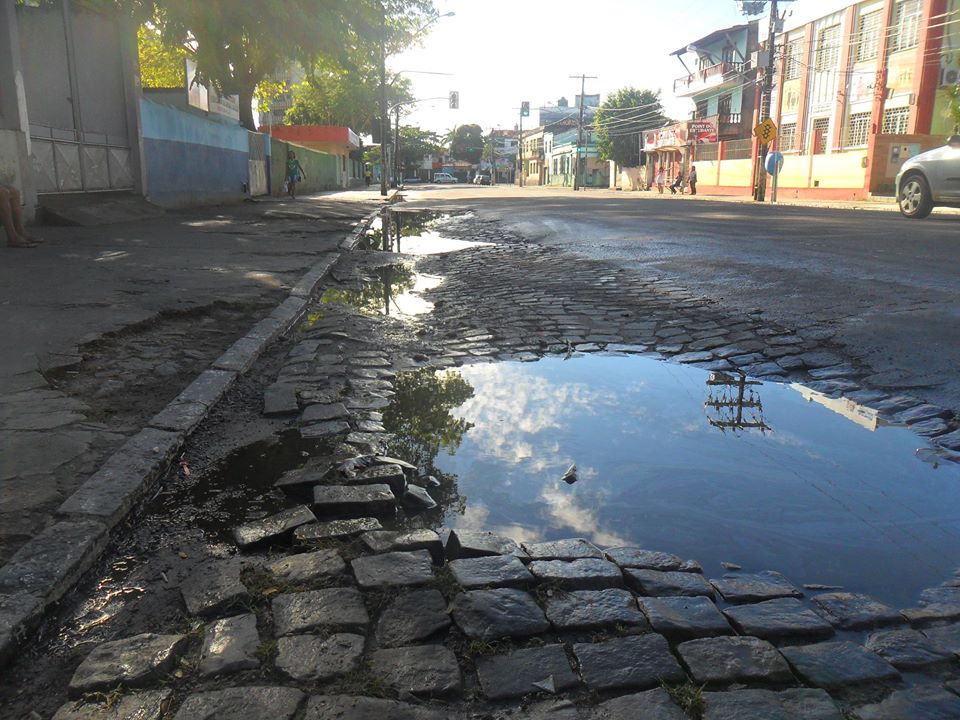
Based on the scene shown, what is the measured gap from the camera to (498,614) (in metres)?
2.07

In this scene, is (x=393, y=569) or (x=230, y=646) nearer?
(x=230, y=646)

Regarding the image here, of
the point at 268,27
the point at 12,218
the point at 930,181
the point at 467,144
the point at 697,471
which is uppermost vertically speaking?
the point at 467,144

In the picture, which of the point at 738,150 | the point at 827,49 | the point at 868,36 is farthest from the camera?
the point at 738,150

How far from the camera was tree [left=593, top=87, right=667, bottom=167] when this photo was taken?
2525 inches

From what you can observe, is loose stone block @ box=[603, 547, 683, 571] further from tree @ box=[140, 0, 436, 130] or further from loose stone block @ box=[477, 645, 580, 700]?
tree @ box=[140, 0, 436, 130]

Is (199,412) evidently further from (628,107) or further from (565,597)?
(628,107)

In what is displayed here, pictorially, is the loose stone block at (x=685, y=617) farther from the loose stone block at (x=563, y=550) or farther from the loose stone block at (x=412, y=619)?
the loose stone block at (x=412, y=619)

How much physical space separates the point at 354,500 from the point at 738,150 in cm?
4282

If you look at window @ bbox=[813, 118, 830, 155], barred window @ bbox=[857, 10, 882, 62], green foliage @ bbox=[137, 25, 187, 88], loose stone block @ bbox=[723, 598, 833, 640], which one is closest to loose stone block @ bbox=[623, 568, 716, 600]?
loose stone block @ bbox=[723, 598, 833, 640]

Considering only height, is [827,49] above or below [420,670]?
above

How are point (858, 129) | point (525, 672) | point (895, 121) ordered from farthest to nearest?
point (858, 129), point (895, 121), point (525, 672)

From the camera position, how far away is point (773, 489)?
3002 mm

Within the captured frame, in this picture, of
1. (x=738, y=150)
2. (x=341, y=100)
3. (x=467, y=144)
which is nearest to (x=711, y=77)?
(x=738, y=150)

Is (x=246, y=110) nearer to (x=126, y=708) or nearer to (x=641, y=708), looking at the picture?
(x=126, y=708)
